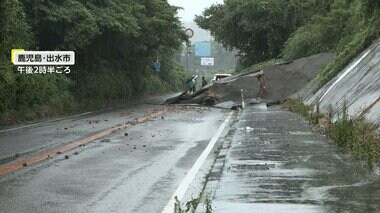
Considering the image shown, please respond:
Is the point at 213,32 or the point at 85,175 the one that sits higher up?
the point at 213,32

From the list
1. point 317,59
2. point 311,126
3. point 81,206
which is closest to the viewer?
point 81,206

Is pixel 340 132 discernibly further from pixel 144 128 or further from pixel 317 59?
pixel 317 59

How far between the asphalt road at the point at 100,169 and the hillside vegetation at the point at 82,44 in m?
4.81

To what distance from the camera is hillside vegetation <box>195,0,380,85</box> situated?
24203 mm

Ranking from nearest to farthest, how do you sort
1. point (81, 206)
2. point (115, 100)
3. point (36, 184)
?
point (81, 206), point (36, 184), point (115, 100)

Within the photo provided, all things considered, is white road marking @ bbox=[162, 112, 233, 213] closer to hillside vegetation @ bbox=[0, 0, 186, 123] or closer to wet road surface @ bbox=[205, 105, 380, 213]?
wet road surface @ bbox=[205, 105, 380, 213]

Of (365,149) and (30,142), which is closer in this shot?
(365,149)

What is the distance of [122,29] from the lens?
92.0ft

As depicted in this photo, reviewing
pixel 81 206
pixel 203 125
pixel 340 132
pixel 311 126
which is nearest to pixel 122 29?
pixel 203 125

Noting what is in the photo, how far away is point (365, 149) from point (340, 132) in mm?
1849

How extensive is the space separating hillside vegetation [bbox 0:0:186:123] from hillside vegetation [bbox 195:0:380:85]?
7120 mm

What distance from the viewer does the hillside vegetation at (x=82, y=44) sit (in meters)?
21.3

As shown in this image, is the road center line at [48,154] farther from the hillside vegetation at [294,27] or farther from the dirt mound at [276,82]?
the dirt mound at [276,82]

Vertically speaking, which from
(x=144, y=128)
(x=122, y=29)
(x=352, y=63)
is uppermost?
(x=122, y=29)
